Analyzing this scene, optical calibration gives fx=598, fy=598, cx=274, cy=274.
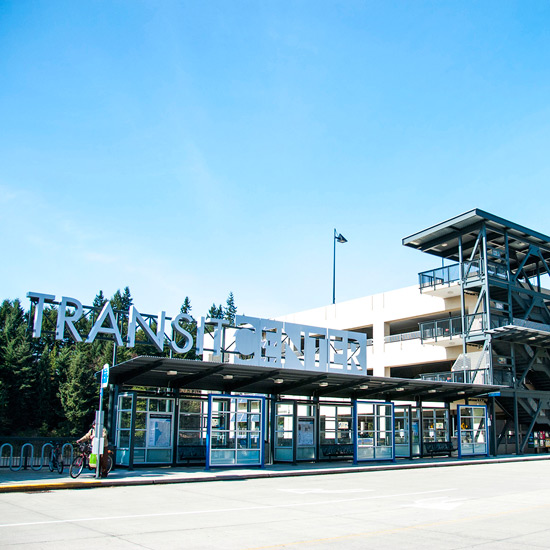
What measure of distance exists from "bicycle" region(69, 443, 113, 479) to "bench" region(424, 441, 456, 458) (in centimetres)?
1793

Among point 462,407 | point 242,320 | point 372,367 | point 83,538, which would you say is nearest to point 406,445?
point 462,407

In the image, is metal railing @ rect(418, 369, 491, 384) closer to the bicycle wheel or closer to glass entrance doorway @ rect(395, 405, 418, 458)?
glass entrance doorway @ rect(395, 405, 418, 458)

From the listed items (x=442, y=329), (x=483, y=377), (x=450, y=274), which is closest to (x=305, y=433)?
(x=483, y=377)

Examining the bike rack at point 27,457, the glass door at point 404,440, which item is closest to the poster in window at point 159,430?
the bike rack at point 27,457

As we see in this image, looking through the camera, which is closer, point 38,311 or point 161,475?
point 161,475

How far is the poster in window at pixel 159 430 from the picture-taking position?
2250cm

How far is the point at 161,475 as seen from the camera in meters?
19.2

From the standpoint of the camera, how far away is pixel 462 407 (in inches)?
1283

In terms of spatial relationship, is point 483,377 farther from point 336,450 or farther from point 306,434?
point 306,434

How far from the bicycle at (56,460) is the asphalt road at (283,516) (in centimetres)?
403

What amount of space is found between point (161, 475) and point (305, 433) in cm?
935

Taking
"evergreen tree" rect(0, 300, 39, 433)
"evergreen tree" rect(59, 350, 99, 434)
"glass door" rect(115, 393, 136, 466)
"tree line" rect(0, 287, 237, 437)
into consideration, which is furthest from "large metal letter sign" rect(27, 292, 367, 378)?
"evergreen tree" rect(0, 300, 39, 433)

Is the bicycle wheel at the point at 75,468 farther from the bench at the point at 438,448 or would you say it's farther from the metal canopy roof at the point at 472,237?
the metal canopy roof at the point at 472,237

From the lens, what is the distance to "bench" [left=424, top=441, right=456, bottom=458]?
103 feet
